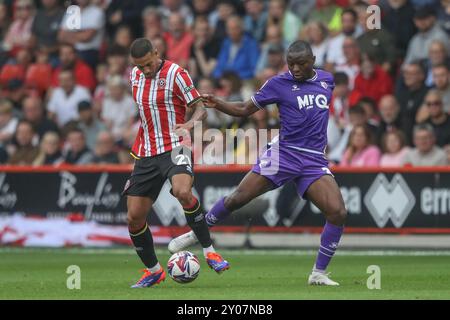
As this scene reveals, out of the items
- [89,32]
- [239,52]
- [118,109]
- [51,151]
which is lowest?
[51,151]

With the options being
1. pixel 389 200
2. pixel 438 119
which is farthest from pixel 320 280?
pixel 438 119

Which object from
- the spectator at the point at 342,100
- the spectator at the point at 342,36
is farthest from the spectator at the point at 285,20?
the spectator at the point at 342,100

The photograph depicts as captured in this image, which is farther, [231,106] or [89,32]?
[89,32]

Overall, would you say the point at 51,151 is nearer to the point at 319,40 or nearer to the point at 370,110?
the point at 319,40

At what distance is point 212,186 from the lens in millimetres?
19797

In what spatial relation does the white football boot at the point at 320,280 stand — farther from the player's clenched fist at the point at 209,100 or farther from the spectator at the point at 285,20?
the spectator at the point at 285,20

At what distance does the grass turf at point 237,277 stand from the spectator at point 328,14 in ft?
17.6

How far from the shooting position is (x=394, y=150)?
1944 centimetres

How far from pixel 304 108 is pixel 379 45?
821 centimetres

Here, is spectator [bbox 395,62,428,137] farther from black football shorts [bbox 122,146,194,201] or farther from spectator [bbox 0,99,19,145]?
spectator [bbox 0,99,19,145]

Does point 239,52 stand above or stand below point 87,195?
above

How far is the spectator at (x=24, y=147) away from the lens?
23031 mm

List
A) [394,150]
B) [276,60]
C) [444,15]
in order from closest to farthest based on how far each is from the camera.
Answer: [394,150] → [444,15] → [276,60]

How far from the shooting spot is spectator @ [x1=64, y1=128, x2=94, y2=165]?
22.1 m
